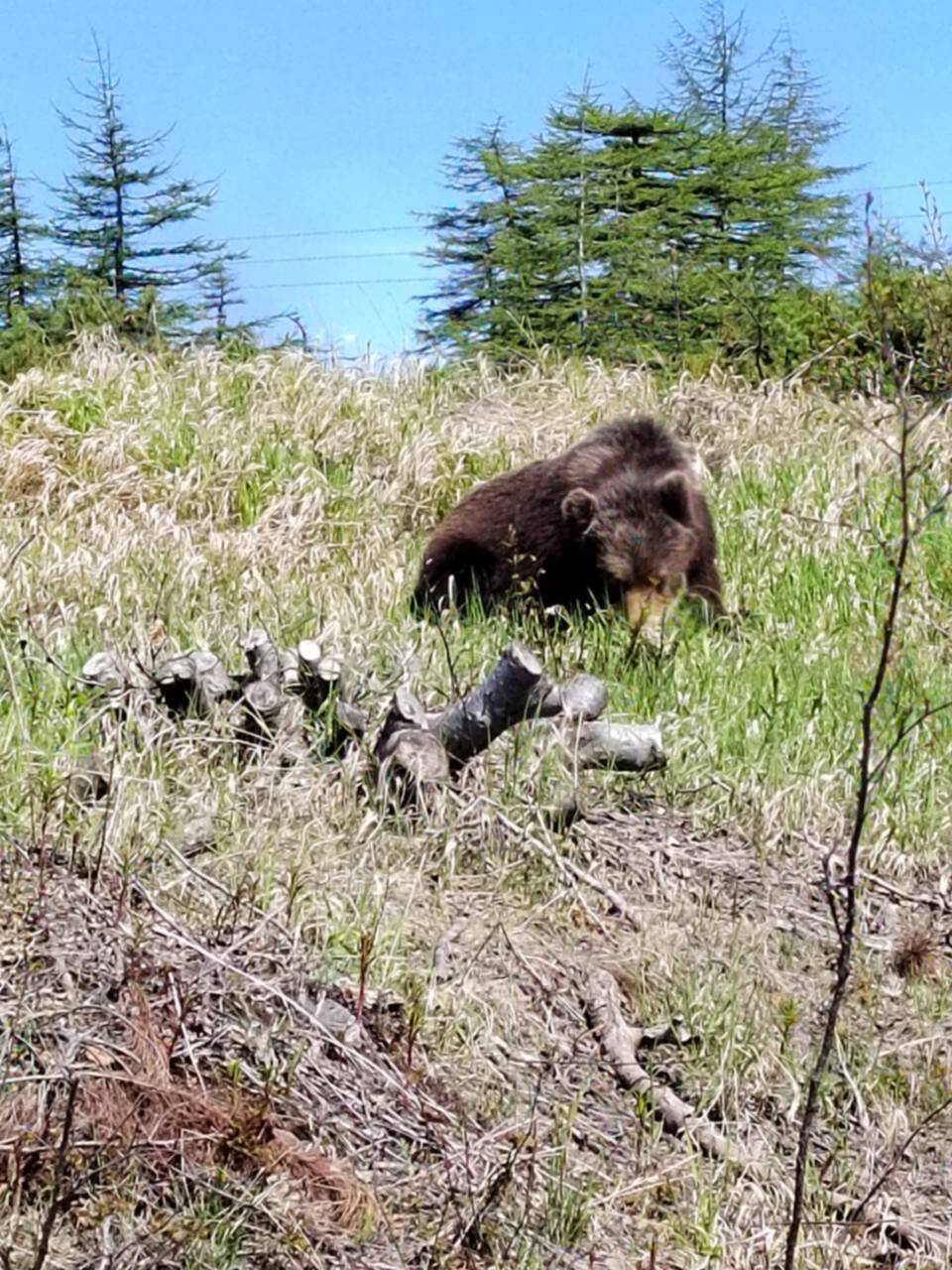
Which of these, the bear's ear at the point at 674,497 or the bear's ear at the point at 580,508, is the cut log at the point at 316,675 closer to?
the bear's ear at the point at 580,508

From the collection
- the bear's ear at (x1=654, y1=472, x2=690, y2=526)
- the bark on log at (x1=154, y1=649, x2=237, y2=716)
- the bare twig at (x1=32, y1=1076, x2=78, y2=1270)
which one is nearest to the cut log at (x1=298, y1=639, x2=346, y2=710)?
the bark on log at (x1=154, y1=649, x2=237, y2=716)

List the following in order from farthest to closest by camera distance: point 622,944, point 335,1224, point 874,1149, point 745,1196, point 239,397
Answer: point 239,397 < point 622,944 < point 874,1149 < point 745,1196 < point 335,1224

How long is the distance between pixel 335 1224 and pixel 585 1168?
63 centimetres

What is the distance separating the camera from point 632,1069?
3.97 metres

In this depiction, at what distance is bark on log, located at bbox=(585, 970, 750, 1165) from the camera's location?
377cm

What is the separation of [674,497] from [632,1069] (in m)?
4.40

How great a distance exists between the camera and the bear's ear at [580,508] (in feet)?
25.8

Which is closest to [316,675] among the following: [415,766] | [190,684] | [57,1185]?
[190,684]

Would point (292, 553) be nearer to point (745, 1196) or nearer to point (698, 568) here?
point (698, 568)

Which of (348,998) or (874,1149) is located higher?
(348,998)

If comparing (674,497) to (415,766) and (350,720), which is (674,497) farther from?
(415,766)

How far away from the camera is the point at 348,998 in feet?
12.7

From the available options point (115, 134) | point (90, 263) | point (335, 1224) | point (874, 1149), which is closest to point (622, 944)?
point (874, 1149)

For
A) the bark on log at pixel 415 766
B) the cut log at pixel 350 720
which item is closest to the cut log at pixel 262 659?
the cut log at pixel 350 720
